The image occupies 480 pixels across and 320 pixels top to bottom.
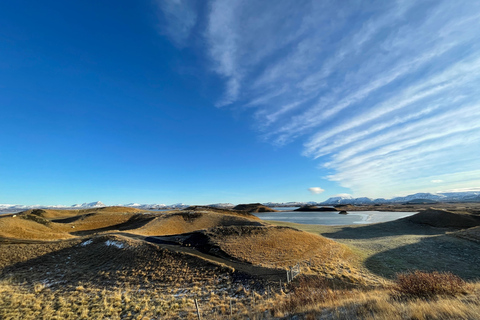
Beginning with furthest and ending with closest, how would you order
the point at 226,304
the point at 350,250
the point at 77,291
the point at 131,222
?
the point at 131,222 < the point at 350,250 < the point at 77,291 < the point at 226,304

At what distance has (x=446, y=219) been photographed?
4628 centimetres

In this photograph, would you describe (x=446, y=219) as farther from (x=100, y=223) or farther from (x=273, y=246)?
(x=100, y=223)

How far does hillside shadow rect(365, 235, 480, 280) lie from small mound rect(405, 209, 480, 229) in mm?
21403

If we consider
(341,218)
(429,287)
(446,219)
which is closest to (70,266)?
(429,287)

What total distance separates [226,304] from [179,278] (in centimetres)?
563

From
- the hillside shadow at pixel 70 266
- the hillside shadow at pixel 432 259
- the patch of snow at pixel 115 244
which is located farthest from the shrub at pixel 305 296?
the patch of snow at pixel 115 244

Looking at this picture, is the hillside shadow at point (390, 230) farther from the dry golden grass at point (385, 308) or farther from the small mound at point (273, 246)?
the dry golden grass at point (385, 308)

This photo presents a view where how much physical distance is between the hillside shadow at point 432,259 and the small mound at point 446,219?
2140cm

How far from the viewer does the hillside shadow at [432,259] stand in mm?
19000

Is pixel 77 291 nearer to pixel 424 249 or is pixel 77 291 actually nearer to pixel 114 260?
pixel 114 260

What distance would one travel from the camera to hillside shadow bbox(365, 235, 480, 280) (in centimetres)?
1900

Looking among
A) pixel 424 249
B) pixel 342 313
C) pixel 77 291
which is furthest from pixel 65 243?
pixel 424 249

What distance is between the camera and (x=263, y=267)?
17.0 metres

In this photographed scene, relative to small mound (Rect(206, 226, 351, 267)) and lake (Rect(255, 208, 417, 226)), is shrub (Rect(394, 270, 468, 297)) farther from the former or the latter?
lake (Rect(255, 208, 417, 226))
